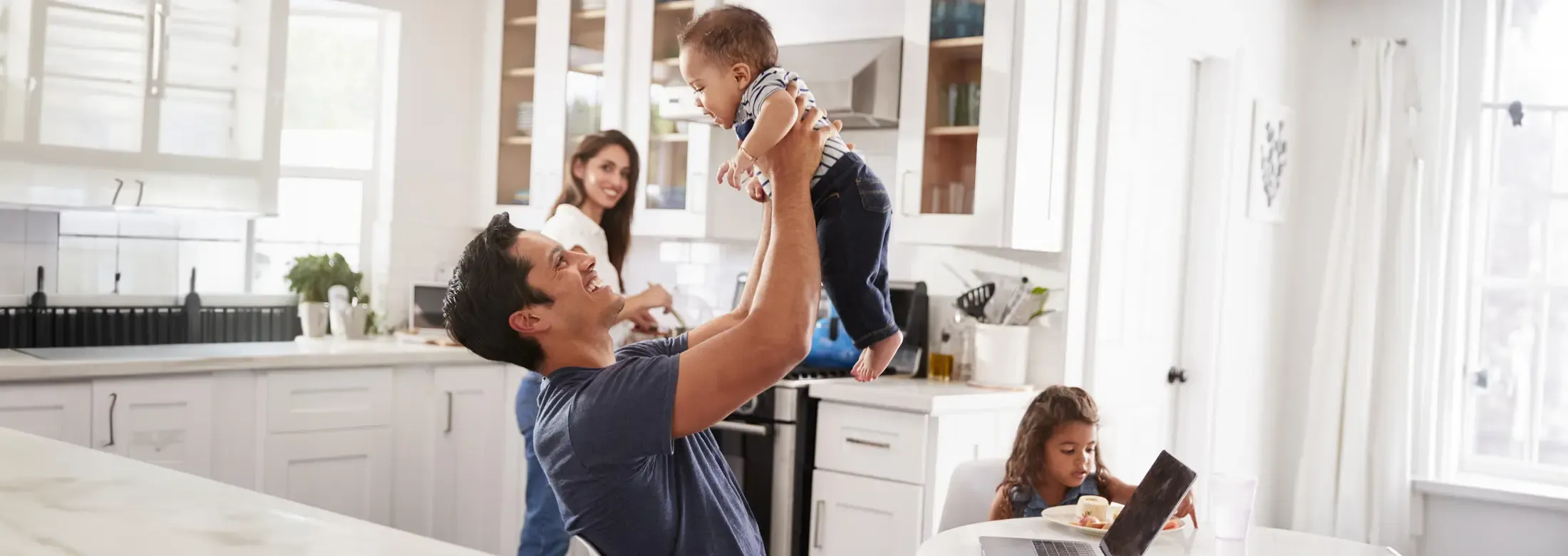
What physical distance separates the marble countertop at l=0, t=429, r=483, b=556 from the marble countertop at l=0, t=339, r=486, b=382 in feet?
6.94

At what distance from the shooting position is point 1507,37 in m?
4.82

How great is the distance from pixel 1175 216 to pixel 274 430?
10.0ft

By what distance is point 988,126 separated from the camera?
3.86 meters

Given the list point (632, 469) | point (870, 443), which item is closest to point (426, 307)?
point (870, 443)

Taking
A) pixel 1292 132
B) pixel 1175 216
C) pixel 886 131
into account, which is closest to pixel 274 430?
pixel 886 131

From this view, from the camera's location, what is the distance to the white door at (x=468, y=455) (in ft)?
14.9

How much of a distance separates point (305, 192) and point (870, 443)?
2.67 m

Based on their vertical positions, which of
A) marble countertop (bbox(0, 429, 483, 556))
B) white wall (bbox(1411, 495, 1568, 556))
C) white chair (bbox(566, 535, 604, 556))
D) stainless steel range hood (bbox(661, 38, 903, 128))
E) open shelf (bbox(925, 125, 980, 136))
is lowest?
white wall (bbox(1411, 495, 1568, 556))

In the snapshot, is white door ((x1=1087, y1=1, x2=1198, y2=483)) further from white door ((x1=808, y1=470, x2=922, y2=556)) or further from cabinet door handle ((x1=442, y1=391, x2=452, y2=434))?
cabinet door handle ((x1=442, y1=391, x2=452, y2=434))

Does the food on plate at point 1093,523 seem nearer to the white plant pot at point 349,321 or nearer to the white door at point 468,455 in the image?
the white door at point 468,455

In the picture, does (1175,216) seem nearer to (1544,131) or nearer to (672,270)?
(1544,131)

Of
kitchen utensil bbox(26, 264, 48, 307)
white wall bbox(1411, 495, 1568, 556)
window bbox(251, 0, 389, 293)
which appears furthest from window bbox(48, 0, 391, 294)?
white wall bbox(1411, 495, 1568, 556)

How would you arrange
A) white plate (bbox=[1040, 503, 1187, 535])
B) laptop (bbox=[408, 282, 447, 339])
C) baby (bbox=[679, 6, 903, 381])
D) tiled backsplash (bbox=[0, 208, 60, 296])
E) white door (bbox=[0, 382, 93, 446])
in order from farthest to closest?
laptop (bbox=[408, 282, 447, 339]) → tiled backsplash (bbox=[0, 208, 60, 296]) → white door (bbox=[0, 382, 93, 446]) → white plate (bbox=[1040, 503, 1187, 535]) → baby (bbox=[679, 6, 903, 381])

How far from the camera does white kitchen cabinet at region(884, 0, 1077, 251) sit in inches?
150
